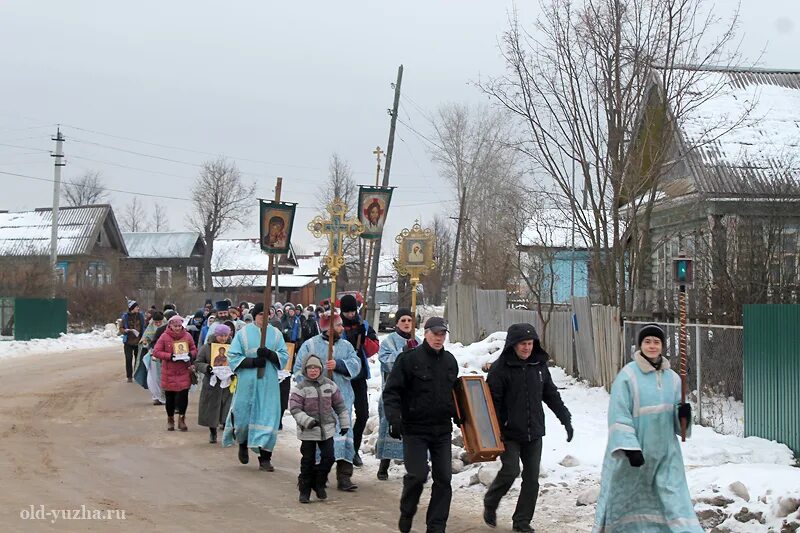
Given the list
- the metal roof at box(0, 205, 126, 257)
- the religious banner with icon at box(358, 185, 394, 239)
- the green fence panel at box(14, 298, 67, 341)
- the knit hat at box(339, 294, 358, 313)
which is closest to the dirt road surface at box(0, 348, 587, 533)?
the knit hat at box(339, 294, 358, 313)

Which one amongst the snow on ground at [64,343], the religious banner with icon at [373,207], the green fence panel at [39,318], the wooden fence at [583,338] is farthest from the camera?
the green fence panel at [39,318]

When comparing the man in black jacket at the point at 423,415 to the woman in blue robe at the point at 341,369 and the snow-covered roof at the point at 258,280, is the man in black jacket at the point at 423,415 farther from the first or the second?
the snow-covered roof at the point at 258,280

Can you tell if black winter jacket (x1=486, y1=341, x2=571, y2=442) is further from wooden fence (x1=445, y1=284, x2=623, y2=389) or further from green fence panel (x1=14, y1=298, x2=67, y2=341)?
green fence panel (x1=14, y1=298, x2=67, y2=341)

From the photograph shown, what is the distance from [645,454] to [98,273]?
1966 inches

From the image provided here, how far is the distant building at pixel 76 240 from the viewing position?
52.1 meters

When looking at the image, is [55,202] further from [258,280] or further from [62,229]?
[258,280]

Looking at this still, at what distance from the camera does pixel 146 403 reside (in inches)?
729

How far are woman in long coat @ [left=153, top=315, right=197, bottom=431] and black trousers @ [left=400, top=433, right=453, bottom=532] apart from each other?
7.26m

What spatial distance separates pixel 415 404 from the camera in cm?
800

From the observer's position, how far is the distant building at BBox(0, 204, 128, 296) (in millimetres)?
52094

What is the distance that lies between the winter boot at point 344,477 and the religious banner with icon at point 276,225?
296cm

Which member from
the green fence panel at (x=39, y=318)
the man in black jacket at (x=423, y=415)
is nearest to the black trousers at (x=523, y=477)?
the man in black jacket at (x=423, y=415)

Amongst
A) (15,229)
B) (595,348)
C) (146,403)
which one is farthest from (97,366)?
(15,229)

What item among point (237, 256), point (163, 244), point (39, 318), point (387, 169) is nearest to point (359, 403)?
point (387, 169)
